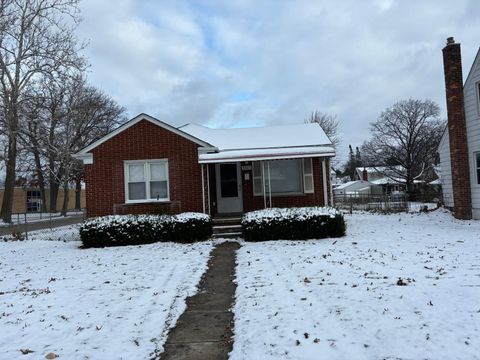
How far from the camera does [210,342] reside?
496 centimetres

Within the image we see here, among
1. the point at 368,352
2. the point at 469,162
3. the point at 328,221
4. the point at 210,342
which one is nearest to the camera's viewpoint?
the point at 368,352

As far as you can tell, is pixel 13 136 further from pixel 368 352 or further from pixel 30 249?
pixel 368 352

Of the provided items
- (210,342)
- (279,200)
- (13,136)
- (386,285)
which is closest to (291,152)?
(279,200)

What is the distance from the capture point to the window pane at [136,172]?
1555 cm

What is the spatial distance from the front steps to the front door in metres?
1.31

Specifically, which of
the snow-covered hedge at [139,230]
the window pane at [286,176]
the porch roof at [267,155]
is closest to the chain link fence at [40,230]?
the snow-covered hedge at [139,230]

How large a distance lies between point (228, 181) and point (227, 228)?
2837 millimetres

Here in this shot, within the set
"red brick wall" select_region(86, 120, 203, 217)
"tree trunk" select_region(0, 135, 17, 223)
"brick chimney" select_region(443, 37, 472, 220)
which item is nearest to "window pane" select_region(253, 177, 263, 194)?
"red brick wall" select_region(86, 120, 203, 217)

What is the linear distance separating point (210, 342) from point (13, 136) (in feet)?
78.8

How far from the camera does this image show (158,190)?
15.6 metres

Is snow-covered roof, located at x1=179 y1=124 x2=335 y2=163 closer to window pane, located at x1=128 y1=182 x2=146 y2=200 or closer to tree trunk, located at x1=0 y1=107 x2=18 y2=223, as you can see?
window pane, located at x1=128 y1=182 x2=146 y2=200

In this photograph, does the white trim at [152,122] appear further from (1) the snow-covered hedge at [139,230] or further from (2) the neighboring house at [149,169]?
(1) the snow-covered hedge at [139,230]

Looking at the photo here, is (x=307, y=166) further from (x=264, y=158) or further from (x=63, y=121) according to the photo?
(x=63, y=121)

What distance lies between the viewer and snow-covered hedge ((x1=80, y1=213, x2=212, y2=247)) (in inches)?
507
